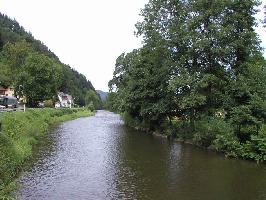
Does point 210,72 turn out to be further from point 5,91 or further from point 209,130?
point 5,91

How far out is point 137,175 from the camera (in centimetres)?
2691

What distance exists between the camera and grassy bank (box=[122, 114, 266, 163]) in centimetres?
3350

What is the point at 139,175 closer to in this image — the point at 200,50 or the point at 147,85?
the point at 200,50

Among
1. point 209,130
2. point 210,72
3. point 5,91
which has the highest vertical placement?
point 5,91

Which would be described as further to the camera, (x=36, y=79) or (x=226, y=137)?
(x=36, y=79)

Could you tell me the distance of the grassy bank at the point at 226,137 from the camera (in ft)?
110

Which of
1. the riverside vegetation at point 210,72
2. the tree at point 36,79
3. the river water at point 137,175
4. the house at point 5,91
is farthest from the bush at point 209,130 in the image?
the house at point 5,91

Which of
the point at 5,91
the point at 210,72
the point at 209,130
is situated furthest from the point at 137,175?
the point at 5,91

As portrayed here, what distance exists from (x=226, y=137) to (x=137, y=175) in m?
13.1

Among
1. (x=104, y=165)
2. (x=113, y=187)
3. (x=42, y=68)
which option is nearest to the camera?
(x=113, y=187)

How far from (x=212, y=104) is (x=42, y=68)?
60.2 m

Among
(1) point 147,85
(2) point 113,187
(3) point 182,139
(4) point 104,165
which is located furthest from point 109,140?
(2) point 113,187

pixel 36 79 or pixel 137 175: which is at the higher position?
pixel 36 79

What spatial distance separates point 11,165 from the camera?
967 inches
